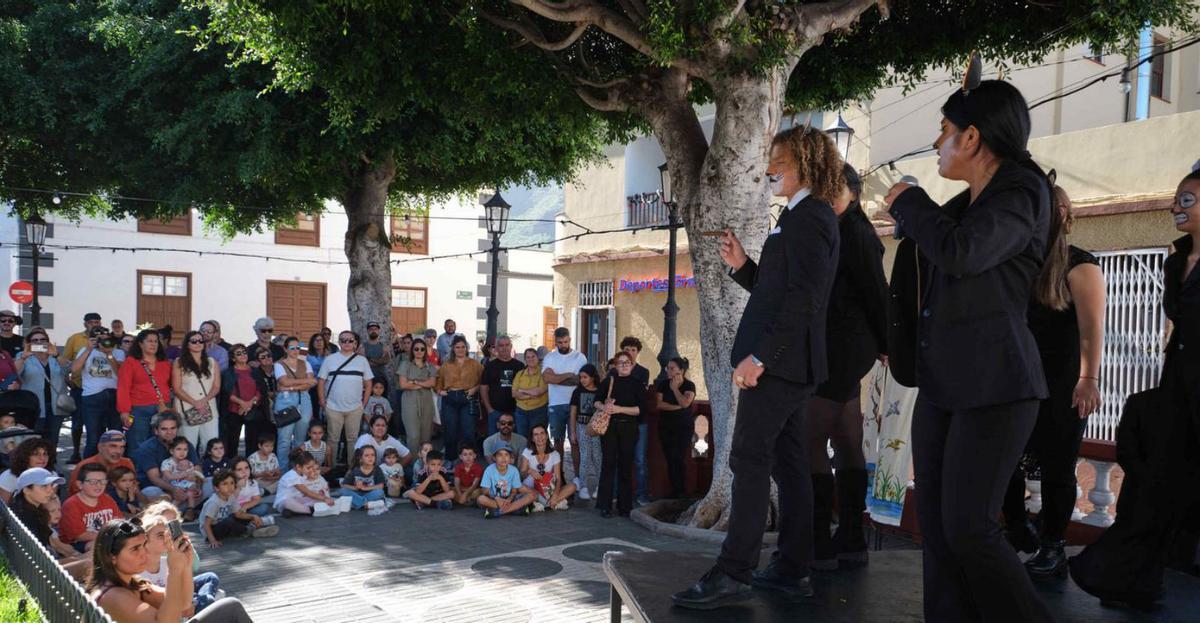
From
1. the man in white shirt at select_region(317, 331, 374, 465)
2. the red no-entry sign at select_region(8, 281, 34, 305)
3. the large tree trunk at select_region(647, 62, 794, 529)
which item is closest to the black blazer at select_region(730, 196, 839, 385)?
the large tree trunk at select_region(647, 62, 794, 529)

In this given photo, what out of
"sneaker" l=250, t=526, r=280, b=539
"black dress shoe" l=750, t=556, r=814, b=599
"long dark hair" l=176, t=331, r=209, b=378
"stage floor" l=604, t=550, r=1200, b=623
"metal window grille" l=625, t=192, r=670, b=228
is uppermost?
"metal window grille" l=625, t=192, r=670, b=228

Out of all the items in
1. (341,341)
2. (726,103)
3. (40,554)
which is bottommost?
(40,554)

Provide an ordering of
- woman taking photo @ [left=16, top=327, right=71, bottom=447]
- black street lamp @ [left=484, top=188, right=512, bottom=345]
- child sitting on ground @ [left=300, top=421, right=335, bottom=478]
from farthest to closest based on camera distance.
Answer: black street lamp @ [left=484, top=188, right=512, bottom=345] → woman taking photo @ [left=16, top=327, right=71, bottom=447] → child sitting on ground @ [left=300, top=421, right=335, bottom=478]

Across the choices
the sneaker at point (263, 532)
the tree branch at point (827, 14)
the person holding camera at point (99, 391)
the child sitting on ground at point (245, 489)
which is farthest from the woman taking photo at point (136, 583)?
the person holding camera at point (99, 391)

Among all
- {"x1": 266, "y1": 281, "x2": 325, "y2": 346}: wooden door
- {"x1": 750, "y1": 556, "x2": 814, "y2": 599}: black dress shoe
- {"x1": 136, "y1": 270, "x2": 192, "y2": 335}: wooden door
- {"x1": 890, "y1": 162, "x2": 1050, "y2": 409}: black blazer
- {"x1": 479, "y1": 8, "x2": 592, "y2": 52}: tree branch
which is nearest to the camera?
{"x1": 890, "y1": 162, "x2": 1050, "y2": 409}: black blazer

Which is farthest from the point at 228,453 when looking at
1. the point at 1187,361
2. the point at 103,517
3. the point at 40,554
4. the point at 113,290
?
the point at 113,290

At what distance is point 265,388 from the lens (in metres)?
11.2

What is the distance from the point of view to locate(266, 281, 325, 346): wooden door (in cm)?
3078

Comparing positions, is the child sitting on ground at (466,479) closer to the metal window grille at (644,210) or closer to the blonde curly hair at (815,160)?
the blonde curly hair at (815,160)

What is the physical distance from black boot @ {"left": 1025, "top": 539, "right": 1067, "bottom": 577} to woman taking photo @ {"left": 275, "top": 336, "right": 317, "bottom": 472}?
8.86 metres

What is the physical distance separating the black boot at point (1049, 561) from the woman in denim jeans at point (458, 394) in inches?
338

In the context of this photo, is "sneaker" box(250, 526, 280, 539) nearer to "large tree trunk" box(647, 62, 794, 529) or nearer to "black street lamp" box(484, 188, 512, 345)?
"large tree trunk" box(647, 62, 794, 529)

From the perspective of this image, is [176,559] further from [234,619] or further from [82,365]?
[82,365]

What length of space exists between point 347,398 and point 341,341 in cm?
72
